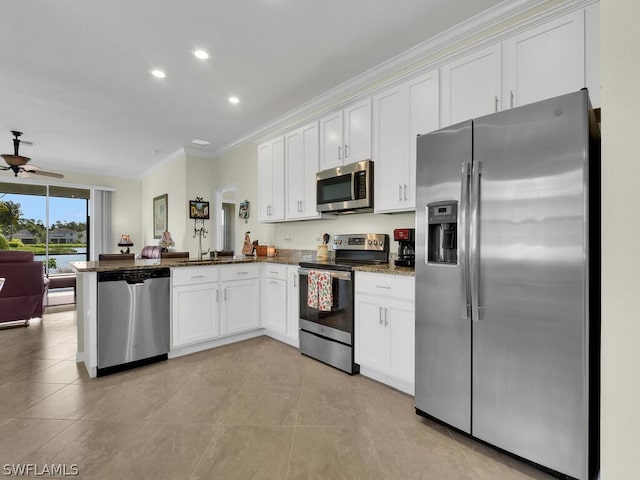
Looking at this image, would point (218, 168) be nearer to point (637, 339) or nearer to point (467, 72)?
point (467, 72)

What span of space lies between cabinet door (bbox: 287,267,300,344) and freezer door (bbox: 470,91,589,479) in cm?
192

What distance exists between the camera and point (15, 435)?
6.27ft

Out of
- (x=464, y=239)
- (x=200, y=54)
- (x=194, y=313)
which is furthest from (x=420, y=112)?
(x=194, y=313)

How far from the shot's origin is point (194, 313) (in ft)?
10.8

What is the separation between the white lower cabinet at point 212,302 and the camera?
3186 mm

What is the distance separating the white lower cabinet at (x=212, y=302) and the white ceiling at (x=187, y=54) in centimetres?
200

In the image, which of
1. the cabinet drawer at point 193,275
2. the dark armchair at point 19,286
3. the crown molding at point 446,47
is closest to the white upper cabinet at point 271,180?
the crown molding at point 446,47

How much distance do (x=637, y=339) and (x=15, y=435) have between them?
297 cm

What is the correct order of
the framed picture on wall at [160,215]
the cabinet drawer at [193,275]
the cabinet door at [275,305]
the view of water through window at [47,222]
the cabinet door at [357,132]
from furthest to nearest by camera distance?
the view of water through window at [47,222]
the framed picture on wall at [160,215]
the cabinet door at [275,305]
the cabinet drawer at [193,275]
the cabinet door at [357,132]

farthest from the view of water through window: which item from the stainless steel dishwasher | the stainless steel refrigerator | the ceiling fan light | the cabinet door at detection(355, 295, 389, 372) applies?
the stainless steel refrigerator

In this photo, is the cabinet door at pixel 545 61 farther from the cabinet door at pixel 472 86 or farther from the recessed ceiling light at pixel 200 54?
the recessed ceiling light at pixel 200 54

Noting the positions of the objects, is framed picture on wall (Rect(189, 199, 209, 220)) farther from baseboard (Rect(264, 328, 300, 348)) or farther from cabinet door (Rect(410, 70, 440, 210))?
cabinet door (Rect(410, 70, 440, 210))

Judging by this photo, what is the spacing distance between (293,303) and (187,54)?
102 inches

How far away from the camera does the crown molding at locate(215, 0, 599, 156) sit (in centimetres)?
207
